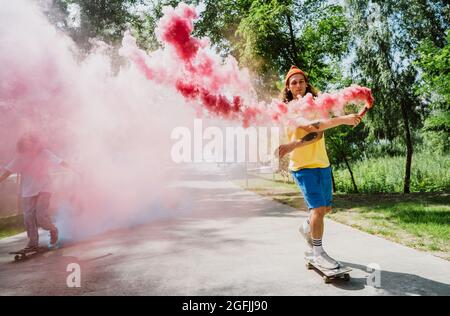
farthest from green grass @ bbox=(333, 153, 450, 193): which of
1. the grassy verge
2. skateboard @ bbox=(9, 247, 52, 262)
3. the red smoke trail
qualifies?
skateboard @ bbox=(9, 247, 52, 262)

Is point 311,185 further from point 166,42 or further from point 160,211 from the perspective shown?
point 160,211

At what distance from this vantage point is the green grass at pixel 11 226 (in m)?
7.82

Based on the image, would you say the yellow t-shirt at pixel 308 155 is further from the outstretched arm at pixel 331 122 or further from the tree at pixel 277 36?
the tree at pixel 277 36

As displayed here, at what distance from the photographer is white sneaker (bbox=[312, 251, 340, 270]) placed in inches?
147

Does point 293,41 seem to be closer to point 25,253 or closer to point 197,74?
point 197,74

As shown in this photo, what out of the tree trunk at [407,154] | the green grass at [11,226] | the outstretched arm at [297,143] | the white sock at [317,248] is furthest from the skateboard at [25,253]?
the tree trunk at [407,154]

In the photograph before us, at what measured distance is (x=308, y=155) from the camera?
162 inches

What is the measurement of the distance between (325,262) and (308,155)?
1155 millimetres

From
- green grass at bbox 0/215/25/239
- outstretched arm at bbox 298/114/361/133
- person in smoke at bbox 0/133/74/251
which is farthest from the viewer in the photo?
green grass at bbox 0/215/25/239

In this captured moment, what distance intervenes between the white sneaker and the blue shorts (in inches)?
21.3

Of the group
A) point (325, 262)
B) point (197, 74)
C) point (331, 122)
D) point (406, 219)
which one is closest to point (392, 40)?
point (406, 219)

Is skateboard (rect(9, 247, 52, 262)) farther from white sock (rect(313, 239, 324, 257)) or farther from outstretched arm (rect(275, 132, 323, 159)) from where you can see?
white sock (rect(313, 239, 324, 257))

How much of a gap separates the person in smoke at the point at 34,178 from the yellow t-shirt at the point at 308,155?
13.2 feet
